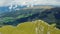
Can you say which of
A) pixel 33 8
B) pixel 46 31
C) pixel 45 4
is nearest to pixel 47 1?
pixel 45 4

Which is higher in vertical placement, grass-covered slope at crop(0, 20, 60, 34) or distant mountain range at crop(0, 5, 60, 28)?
distant mountain range at crop(0, 5, 60, 28)

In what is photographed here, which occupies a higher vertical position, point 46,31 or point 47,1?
point 47,1

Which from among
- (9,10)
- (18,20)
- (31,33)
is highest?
(9,10)

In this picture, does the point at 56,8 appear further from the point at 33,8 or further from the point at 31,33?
the point at 31,33

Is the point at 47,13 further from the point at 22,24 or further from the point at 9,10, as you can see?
the point at 9,10

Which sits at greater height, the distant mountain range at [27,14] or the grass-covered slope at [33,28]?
the distant mountain range at [27,14]

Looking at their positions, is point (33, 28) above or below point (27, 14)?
below

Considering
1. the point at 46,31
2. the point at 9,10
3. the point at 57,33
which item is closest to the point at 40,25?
the point at 46,31
